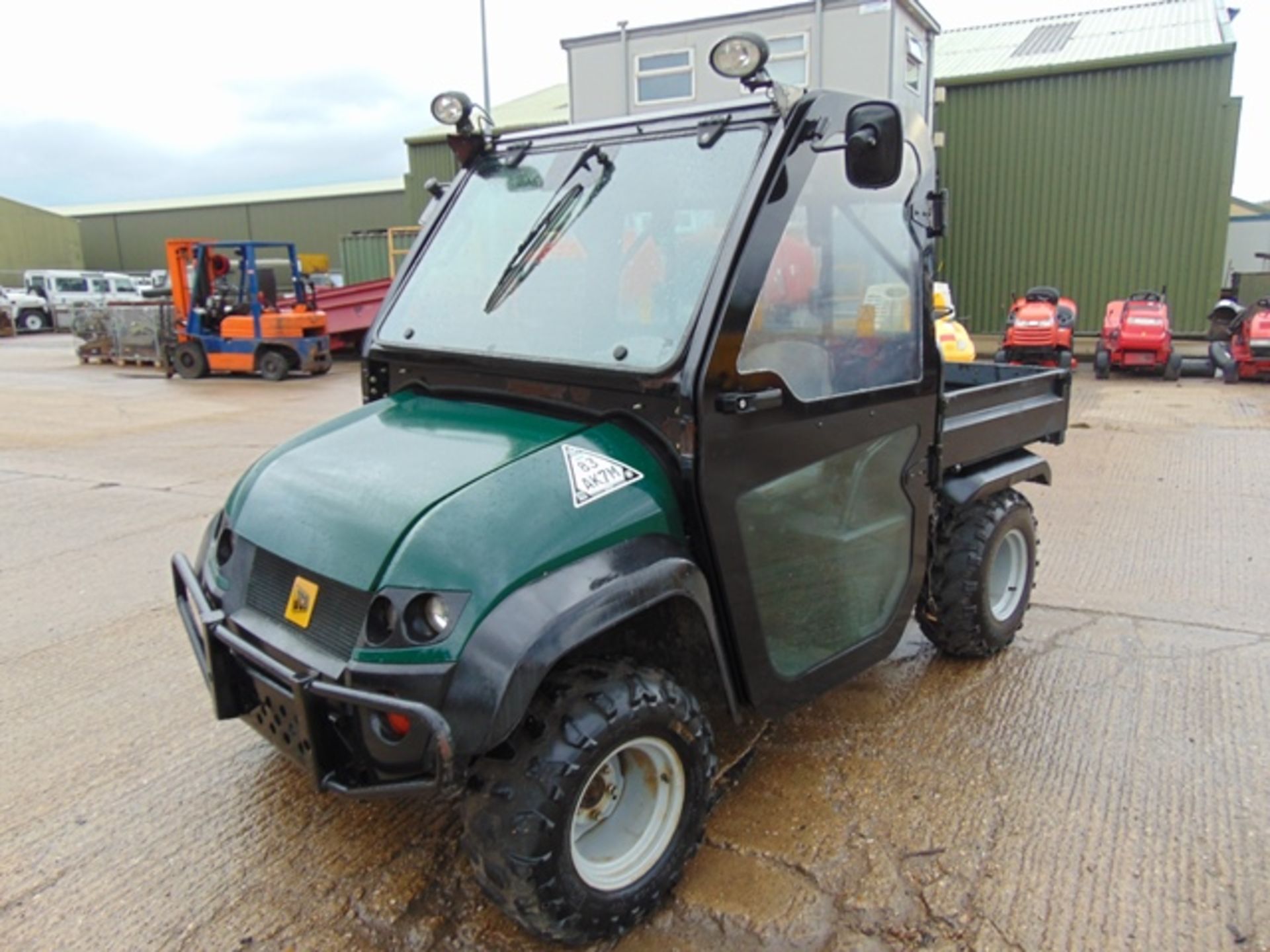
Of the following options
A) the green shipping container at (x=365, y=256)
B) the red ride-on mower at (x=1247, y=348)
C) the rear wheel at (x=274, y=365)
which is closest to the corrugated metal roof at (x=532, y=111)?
the green shipping container at (x=365, y=256)

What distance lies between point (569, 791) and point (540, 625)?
387 millimetres

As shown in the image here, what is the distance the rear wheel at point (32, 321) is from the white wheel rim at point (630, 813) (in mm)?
30379

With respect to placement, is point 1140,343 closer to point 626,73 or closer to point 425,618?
point 626,73

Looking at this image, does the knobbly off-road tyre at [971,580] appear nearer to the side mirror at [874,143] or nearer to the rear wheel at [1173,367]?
the side mirror at [874,143]

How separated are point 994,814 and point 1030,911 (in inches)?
16.5

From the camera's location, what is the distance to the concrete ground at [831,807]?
91.4 inches

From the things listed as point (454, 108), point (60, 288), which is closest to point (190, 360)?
point (454, 108)

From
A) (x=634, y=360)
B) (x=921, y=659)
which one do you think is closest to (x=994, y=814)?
(x=921, y=659)

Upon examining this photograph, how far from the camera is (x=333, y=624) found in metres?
2.10

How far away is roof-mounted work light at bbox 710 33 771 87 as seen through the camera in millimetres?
2424

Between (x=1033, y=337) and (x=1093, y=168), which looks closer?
(x=1033, y=337)

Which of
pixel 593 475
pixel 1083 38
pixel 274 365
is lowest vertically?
pixel 274 365

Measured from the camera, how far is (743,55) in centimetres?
244

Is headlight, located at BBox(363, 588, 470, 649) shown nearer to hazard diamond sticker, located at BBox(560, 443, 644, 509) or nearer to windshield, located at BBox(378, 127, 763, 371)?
hazard diamond sticker, located at BBox(560, 443, 644, 509)
